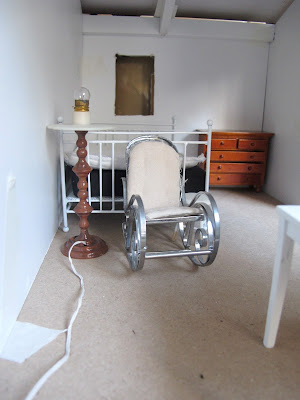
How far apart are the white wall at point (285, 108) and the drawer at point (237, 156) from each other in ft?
0.59

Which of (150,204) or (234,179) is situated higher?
(150,204)

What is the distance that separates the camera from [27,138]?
1840 mm

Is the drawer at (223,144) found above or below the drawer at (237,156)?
above

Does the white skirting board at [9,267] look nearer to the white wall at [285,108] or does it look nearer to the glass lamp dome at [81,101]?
the glass lamp dome at [81,101]

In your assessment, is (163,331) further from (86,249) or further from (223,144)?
(223,144)

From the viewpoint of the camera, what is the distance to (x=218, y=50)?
4324 millimetres

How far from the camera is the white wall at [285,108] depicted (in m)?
3.61

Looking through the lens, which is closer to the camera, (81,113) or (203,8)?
(81,113)

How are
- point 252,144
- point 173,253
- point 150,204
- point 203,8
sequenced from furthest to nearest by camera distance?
1. point 252,144
2. point 203,8
3. point 150,204
4. point 173,253

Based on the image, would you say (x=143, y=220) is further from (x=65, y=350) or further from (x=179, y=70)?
(x=179, y=70)

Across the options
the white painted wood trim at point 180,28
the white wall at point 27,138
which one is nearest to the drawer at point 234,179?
the white painted wood trim at point 180,28

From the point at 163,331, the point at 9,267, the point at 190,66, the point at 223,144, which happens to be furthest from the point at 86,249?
the point at 190,66

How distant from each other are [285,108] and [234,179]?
980mm

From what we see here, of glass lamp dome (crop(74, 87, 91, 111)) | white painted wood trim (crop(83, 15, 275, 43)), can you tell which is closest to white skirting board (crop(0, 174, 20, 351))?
glass lamp dome (crop(74, 87, 91, 111))
